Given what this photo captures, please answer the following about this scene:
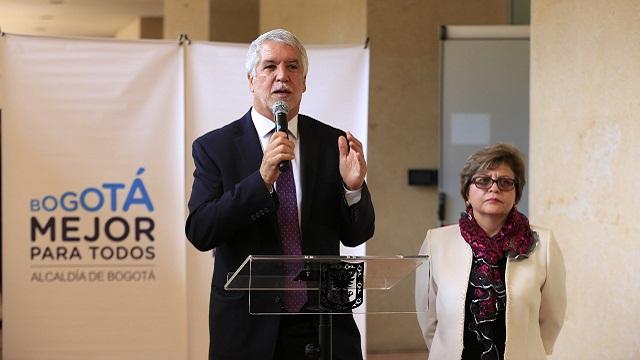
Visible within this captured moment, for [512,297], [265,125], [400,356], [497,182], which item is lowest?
[400,356]

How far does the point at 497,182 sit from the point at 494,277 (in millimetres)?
312

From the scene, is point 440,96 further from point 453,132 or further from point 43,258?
point 43,258

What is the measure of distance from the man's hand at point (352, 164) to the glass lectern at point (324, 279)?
0.98 feet

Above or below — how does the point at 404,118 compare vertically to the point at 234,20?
below

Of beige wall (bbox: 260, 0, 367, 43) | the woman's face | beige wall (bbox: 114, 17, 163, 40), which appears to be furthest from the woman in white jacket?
A: beige wall (bbox: 114, 17, 163, 40)

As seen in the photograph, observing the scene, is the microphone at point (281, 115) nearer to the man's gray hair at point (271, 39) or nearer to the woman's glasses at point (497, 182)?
the man's gray hair at point (271, 39)

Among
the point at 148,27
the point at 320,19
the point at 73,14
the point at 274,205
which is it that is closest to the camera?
the point at 274,205

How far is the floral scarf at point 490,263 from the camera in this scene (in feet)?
10.6

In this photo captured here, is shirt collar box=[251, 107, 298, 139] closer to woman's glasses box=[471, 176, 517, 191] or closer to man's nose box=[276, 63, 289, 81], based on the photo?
man's nose box=[276, 63, 289, 81]

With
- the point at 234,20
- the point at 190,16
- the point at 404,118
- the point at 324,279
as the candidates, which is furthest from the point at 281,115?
the point at 234,20

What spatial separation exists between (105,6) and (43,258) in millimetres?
9632

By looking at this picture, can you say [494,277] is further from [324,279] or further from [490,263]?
[324,279]

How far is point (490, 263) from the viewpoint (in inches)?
131

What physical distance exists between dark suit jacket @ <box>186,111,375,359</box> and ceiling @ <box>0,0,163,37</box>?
11585mm
